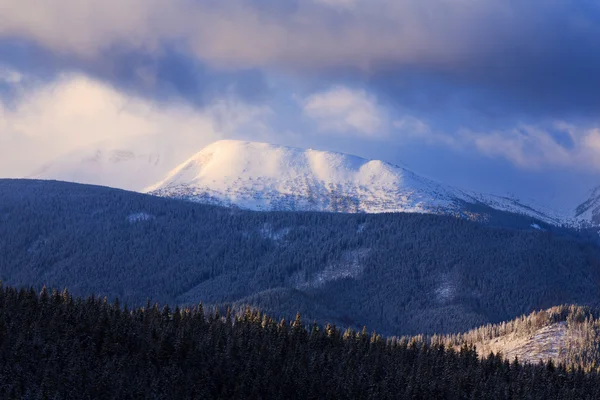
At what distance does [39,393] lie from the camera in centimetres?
19988

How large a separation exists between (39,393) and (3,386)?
6.61 m

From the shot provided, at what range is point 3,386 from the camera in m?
199
